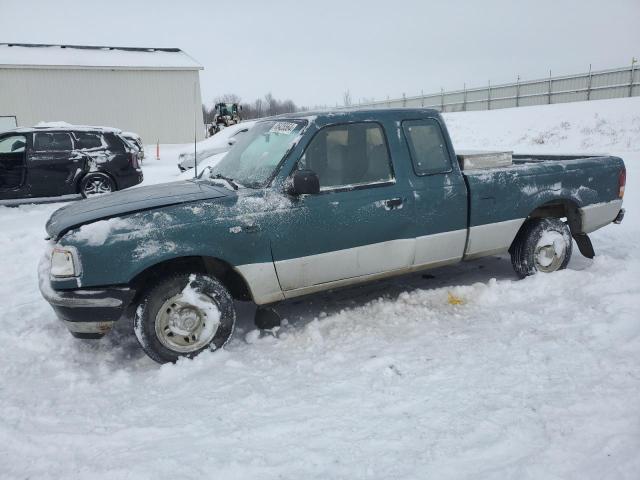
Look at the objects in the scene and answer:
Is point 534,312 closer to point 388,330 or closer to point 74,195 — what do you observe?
point 388,330

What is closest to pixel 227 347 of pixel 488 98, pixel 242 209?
pixel 242 209

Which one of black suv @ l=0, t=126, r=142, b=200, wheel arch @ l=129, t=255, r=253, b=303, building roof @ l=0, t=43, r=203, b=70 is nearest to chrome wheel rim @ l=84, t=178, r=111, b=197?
black suv @ l=0, t=126, r=142, b=200

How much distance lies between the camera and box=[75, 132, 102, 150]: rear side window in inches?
444

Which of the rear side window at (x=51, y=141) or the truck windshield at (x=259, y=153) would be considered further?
the rear side window at (x=51, y=141)

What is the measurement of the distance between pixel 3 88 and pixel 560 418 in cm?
3014

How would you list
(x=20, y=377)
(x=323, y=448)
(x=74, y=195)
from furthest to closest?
1. (x=74, y=195)
2. (x=20, y=377)
3. (x=323, y=448)

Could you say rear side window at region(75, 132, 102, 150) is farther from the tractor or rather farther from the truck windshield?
the tractor

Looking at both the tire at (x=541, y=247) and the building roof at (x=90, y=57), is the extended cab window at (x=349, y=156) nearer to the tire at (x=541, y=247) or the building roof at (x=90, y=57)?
the tire at (x=541, y=247)

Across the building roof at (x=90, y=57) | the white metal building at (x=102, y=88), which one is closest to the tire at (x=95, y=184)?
the white metal building at (x=102, y=88)

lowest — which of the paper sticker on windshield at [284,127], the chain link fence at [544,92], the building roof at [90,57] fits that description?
the paper sticker on windshield at [284,127]

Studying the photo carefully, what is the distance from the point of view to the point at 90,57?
91.1 ft

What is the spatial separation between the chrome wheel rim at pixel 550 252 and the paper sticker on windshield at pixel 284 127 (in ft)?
9.91

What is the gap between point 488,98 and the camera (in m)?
31.8

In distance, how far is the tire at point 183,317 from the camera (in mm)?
3682
